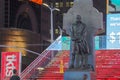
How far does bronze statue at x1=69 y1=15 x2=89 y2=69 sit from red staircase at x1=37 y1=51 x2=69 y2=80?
9012mm

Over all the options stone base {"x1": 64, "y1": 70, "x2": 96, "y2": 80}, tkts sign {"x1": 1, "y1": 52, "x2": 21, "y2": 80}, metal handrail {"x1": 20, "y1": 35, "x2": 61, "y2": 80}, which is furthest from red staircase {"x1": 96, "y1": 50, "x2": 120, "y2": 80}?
stone base {"x1": 64, "y1": 70, "x2": 96, "y2": 80}

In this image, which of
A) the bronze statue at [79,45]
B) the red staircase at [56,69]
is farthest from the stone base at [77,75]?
the red staircase at [56,69]

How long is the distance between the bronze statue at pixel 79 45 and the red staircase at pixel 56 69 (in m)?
9.01

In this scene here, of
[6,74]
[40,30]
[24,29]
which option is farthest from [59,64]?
[40,30]

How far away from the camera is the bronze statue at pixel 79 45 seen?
74.9ft

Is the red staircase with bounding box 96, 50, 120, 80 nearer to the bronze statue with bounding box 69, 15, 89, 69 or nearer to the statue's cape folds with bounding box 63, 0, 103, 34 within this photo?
the statue's cape folds with bounding box 63, 0, 103, 34

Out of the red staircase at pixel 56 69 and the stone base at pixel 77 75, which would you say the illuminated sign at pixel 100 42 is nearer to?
the red staircase at pixel 56 69

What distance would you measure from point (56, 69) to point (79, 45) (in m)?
11.9

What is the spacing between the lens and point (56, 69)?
34.5 metres

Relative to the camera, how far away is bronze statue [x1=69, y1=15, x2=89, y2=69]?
22817 millimetres

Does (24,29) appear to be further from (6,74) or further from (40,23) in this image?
(6,74)

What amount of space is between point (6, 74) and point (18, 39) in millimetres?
34822

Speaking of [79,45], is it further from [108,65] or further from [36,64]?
[108,65]

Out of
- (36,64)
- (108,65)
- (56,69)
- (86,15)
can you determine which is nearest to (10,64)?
(36,64)
